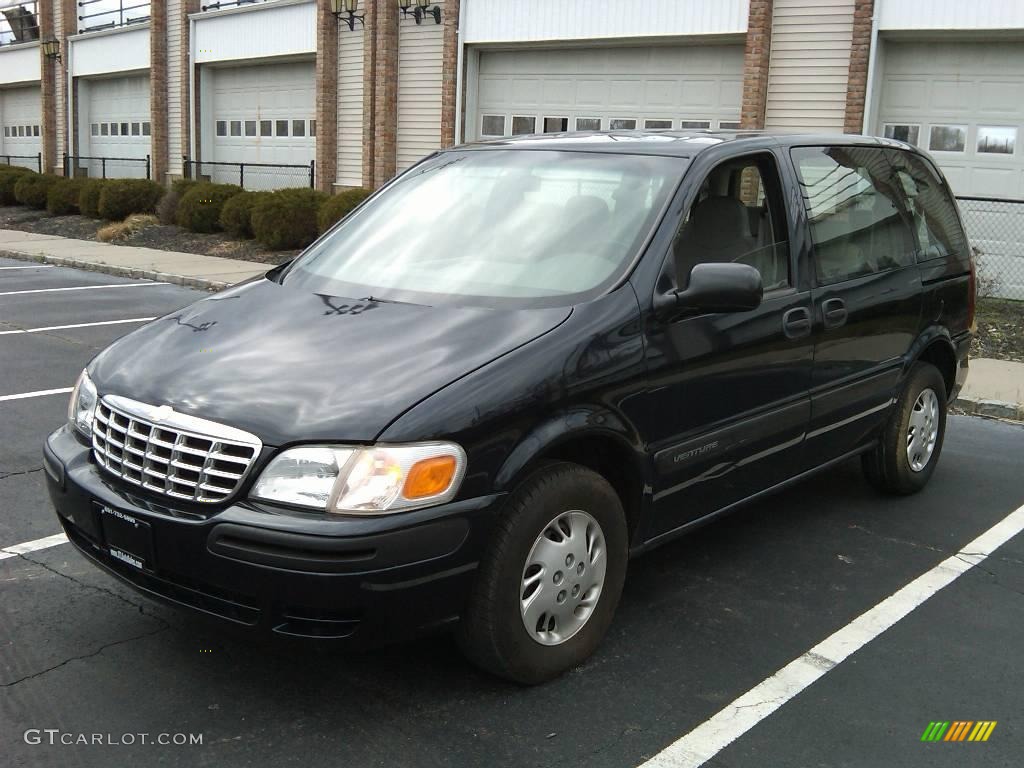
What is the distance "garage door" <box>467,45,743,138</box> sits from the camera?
1662 cm

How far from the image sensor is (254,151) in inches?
1001

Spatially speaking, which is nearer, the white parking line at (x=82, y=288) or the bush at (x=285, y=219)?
the white parking line at (x=82, y=288)

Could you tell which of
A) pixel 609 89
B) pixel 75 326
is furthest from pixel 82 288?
pixel 609 89

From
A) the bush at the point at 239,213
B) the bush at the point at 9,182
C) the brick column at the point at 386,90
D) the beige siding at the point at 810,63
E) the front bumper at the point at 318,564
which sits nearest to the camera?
the front bumper at the point at 318,564

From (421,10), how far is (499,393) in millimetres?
18576

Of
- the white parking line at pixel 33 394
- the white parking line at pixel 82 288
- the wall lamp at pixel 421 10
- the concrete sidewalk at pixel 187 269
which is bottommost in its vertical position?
the white parking line at pixel 82 288

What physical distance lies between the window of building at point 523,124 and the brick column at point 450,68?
1.11 meters

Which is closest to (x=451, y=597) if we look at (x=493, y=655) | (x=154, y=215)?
(x=493, y=655)

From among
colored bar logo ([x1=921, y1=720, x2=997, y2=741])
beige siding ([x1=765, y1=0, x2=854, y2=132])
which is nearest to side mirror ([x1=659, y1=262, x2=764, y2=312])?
colored bar logo ([x1=921, y1=720, x2=997, y2=741])

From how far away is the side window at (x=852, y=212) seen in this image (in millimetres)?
4750

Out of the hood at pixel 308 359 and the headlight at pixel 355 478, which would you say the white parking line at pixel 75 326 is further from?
the headlight at pixel 355 478

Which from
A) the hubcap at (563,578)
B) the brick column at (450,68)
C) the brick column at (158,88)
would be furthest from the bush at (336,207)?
the hubcap at (563,578)

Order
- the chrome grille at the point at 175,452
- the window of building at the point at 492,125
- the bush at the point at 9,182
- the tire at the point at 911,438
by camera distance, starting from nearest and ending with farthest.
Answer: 1. the chrome grille at the point at 175,452
2. the tire at the point at 911,438
3. the window of building at the point at 492,125
4. the bush at the point at 9,182

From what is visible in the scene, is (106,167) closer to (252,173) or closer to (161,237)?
(252,173)
